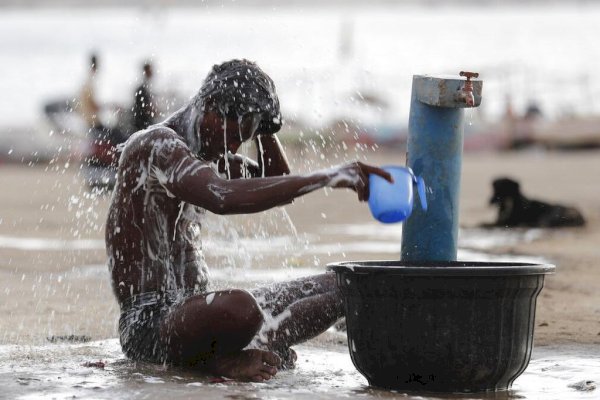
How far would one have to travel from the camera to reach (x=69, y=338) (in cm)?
620

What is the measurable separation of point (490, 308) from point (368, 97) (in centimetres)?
3321

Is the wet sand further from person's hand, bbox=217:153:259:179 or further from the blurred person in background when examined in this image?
person's hand, bbox=217:153:259:179

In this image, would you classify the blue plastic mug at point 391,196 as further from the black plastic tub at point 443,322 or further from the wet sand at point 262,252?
the wet sand at point 262,252

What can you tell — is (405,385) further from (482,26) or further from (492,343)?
(482,26)

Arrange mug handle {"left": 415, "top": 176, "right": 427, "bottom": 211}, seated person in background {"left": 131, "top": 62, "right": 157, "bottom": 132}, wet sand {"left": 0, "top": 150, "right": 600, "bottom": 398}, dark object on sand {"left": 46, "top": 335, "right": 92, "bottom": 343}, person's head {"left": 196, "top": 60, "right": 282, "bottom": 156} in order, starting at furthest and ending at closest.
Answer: seated person in background {"left": 131, "top": 62, "right": 157, "bottom": 132}
wet sand {"left": 0, "top": 150, "right": 600, "bottom": 398}
dark object on sand {"left": 46, "top": 335, "right": 92, "bottom": 343}
person's head {"left": 196, "top": 60, "right": 282, "bottom": 156}
mug handle {"left": 415, "top": 176, "right": 427, "bottom": 211}

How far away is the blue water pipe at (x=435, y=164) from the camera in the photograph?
508 cm

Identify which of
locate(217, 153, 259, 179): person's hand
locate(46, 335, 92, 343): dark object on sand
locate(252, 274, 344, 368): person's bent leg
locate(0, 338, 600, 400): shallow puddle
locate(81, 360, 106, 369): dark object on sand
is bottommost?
locate(0, 338, 600, 400): shallow puddle

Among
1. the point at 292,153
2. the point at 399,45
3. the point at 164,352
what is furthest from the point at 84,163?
the point at 399,45

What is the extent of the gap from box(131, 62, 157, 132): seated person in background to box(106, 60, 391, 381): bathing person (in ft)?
30.2

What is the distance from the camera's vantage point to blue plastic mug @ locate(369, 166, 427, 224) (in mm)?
4527

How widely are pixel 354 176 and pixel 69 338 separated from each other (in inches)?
87.2

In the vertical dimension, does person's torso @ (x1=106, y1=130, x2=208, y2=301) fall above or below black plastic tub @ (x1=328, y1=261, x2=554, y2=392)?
above

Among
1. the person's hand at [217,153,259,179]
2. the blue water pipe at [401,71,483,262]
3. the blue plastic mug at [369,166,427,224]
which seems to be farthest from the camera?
the person's hand at [217,153,259,179]

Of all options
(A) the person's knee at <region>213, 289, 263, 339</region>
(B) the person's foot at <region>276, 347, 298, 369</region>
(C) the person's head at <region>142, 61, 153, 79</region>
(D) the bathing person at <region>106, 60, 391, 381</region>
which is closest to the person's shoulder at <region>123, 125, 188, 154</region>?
(D) the bathing person at <region>106, 60, 391, 381</region>
